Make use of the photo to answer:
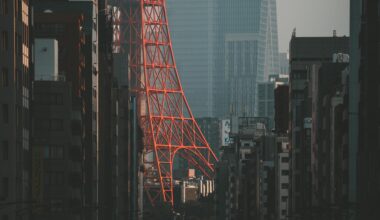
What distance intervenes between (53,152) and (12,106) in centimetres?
2861

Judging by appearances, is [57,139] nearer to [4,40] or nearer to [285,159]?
[4,40]

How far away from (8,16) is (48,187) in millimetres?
28929

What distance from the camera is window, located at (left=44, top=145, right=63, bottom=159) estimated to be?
10944 cm

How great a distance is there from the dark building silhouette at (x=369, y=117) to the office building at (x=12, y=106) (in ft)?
46.4

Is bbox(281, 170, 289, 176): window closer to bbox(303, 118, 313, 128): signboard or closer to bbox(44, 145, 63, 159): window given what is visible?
bbox(303, 118, 313, 128): signboard

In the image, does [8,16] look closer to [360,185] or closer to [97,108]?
[360,185]

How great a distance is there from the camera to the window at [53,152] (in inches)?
4309

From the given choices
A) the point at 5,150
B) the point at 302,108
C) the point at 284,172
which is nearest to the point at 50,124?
the point at 5,150

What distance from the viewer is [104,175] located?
472 ft

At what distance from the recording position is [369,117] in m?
80.8

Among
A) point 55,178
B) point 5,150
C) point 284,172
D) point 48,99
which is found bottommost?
point 284,172

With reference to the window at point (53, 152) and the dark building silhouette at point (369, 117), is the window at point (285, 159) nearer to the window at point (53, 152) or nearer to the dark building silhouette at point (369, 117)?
the window at point (53, 152)

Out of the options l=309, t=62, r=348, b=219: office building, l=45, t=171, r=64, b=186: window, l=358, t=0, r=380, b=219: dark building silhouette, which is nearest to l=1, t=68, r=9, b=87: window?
l=358, t=0, r=380, b=219: dark building silhouette

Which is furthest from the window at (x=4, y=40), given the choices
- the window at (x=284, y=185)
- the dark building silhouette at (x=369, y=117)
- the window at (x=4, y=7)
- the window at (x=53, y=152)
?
the window at (x=284, y=185)
